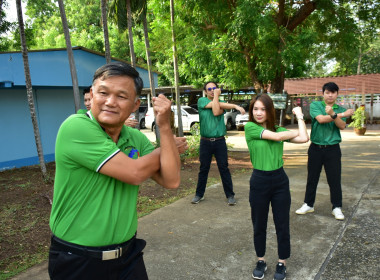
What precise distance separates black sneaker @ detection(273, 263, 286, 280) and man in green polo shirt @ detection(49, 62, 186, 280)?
182 centimetres

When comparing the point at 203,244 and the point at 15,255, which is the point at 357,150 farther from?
the point at 15,255

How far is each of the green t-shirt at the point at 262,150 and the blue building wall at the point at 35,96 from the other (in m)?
6.28

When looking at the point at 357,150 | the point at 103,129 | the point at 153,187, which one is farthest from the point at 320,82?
the point at 103,129

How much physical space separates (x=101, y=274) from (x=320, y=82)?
2072 centimetres

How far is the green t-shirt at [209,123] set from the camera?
4984 mm

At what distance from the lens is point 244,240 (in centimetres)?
372

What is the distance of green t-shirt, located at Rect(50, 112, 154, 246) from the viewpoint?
1.41 m

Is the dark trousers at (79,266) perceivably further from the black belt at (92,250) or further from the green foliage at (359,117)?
the green foliage at (359,117)

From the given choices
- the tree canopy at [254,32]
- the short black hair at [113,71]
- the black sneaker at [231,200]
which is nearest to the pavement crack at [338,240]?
the black sneaker at [231,200]

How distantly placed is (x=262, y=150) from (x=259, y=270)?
1139mm

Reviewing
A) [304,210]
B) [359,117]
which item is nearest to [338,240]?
[304,210]

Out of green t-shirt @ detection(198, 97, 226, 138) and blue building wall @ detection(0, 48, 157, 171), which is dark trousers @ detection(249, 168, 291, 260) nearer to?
green t-shirt @ detection(198, 97, 226, 138)

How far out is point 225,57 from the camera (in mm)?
10742

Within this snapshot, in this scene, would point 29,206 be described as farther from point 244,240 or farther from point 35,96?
point 35,96
